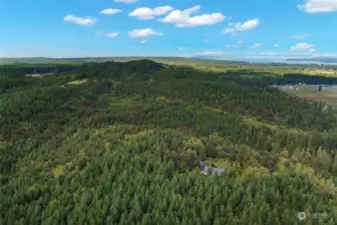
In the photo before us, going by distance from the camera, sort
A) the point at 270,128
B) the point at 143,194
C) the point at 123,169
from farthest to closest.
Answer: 1. the point at 270,128
2. the point at 123,169
3. the point at 143,194

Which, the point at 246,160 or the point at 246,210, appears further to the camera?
the point at 246,160

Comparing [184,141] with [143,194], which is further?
[184,141]

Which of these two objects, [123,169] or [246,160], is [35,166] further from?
[246,160]

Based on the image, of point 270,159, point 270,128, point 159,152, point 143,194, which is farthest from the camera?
point 270,128

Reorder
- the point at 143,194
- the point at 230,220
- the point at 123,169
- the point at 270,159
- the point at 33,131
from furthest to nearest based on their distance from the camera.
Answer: the point at 33,131, the point at 270,159, the point at 123,169, the point at 143,194, the point at 230,220

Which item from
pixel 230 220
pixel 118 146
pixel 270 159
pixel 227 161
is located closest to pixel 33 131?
pixel 118 146

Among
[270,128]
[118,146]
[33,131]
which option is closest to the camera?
[118,146]

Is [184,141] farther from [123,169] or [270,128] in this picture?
[270,128]

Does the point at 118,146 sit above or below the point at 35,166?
above

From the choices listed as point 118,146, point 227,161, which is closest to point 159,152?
point 118,146
